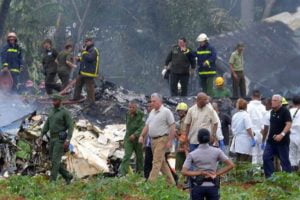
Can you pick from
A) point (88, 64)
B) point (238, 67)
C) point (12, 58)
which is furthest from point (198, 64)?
point (12, 58)

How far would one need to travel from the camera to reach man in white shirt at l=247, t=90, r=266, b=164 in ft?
62.1

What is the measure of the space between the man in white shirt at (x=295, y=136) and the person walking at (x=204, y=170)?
225 inches

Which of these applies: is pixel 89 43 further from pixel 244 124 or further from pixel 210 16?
pixel 210 16

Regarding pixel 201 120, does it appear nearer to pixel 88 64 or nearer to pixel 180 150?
pixel 180 150

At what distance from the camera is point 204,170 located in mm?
11766

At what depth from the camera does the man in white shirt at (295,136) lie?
685 inches

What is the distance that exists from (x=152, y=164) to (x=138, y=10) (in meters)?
19.9

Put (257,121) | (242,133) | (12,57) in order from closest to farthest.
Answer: (242,133), (257,121), (12,57)

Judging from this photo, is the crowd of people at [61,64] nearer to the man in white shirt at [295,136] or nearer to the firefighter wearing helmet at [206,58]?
the firefighter wearing helmet at [206,58]

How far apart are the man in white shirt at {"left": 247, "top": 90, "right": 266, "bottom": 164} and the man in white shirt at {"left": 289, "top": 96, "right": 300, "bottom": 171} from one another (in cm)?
109

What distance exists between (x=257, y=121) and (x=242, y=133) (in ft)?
2.93

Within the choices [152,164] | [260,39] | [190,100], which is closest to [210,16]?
[260,39]

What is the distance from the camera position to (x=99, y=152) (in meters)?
19.7

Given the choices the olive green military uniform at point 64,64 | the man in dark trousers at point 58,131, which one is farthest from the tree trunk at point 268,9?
the man in dark trousers at point 58,131
